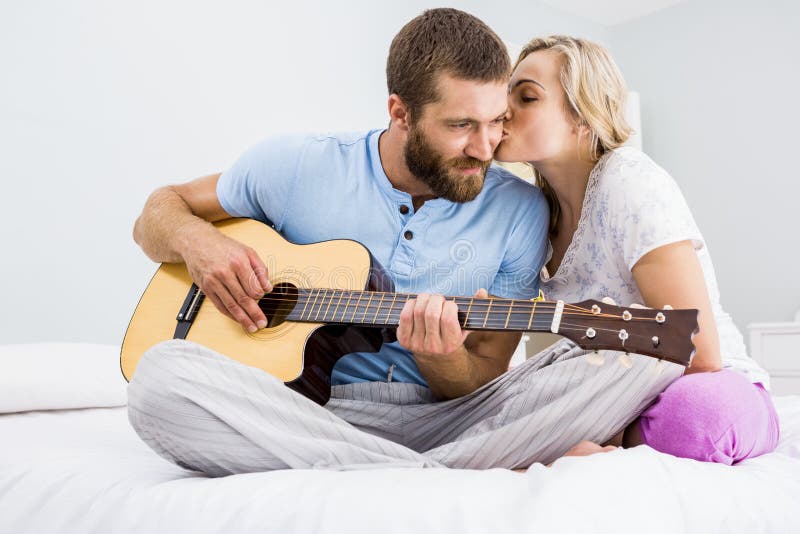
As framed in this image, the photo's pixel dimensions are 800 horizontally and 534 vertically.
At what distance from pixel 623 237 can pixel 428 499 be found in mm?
737

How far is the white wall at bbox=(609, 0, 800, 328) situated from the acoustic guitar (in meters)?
3.02

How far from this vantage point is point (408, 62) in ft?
5.06

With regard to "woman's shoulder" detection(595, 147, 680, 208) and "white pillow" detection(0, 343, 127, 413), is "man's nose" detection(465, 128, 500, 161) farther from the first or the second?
"white pillow" detection(0, 343, 127, 413)

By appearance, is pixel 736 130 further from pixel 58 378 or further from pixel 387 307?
pixel 58 378

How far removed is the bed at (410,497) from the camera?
0.74m

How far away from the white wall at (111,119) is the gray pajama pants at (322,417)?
1.64 m

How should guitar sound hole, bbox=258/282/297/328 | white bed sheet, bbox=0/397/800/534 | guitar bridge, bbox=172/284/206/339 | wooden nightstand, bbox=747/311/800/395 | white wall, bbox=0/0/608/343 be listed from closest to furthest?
white bed sheet, bbox=0/397/800/534 < guitar sound hole, bbox=258/282/297/328 < guitar bridge, bbox=172/284/206/339 < white wall, bbox=0/0/608/343 < wooden nightstand, bbox=747/311/800/395

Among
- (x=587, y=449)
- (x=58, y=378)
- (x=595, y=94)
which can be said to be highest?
(x=595, y=94)

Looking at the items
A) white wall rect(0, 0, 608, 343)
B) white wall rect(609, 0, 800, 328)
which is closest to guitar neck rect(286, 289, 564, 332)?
white wall rect(0, 0, 608, 343)

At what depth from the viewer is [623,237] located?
1.34 metres

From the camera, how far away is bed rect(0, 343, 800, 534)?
29.2 inches

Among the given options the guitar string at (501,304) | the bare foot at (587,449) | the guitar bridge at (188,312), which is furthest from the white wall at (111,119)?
the bare foot at (587,449)

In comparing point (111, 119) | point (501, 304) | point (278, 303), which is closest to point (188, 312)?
point (278, 303)

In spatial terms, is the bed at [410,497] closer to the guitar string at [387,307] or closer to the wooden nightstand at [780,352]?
the guitar string at [387,307]
